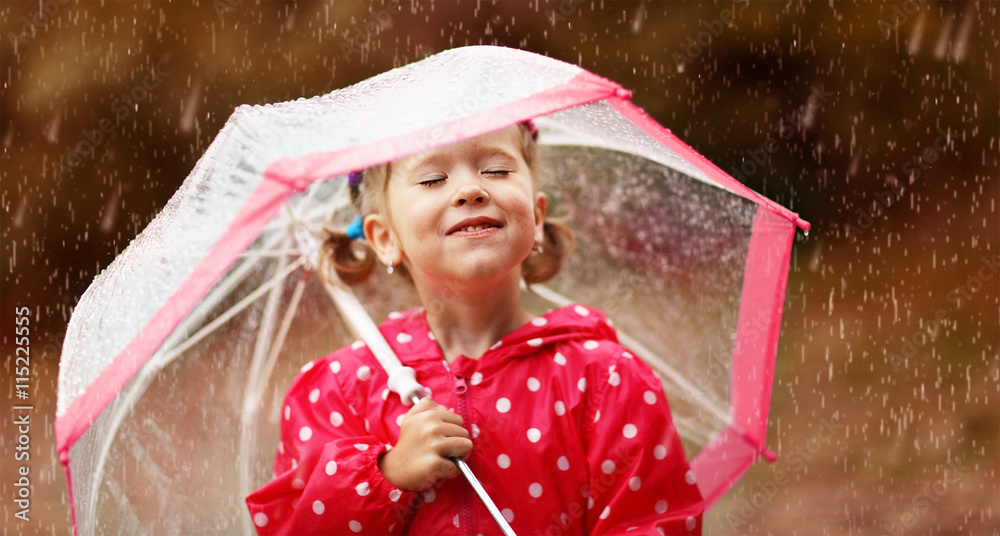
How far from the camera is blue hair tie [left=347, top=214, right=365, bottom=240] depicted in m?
1.87

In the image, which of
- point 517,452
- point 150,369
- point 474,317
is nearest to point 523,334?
point 474,317

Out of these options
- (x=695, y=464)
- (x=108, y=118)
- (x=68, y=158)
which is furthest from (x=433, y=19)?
(x=695, y=464)

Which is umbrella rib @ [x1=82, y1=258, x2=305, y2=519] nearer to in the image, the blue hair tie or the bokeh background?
the blue hair tie

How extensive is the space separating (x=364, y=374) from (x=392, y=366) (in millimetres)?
95

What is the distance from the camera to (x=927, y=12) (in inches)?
165

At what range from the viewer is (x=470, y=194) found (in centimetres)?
155

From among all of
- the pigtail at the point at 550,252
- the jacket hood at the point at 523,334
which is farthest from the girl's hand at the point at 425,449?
the pigtail at the point at 550,252

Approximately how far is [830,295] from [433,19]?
89.1 inches

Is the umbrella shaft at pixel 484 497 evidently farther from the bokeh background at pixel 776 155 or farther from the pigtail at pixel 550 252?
the bokeh background at pixel 776 155

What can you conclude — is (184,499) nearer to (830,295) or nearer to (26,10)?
(26,10)

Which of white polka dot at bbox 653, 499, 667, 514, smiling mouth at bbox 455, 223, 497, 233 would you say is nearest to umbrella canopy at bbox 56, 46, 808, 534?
smiling mouth at bbox 455, 223, 497, 233

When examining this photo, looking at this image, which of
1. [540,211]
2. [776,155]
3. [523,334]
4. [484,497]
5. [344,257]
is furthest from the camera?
[776,155]

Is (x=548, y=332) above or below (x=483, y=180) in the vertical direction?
below

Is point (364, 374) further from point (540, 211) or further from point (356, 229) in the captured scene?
point (540, 211)
